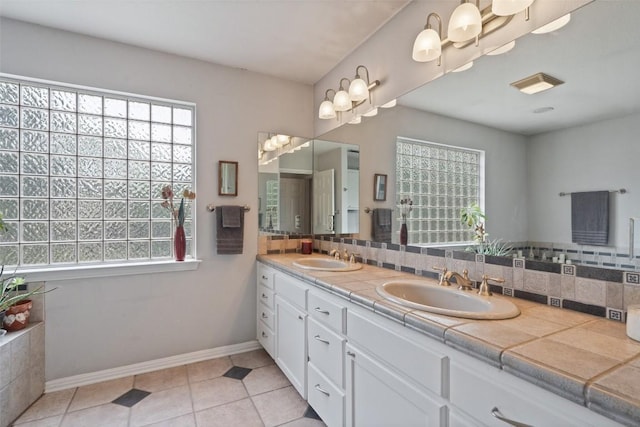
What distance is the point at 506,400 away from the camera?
779 mm

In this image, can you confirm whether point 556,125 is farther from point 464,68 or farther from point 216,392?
point 216,392

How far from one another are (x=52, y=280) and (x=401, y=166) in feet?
7.93

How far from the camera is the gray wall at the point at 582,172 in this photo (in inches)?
39.4

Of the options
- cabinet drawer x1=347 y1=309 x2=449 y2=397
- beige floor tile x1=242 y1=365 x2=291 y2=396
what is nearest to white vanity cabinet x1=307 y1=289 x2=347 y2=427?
cabinet drawer x1=347 y1=309 x2=449 y2=397

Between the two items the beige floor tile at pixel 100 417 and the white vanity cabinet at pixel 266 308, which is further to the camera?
the white vanity cabinet at pixel 266 308

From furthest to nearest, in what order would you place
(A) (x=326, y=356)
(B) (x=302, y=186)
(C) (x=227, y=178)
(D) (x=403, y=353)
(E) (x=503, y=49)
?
(B) (x=302, y=186) < (C) (x=227, y=178) < (A) (x=326, y=356) < (E) (x=503, y=49) < (D) (x=403, y=353)

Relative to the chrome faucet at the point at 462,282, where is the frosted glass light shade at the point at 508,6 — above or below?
above

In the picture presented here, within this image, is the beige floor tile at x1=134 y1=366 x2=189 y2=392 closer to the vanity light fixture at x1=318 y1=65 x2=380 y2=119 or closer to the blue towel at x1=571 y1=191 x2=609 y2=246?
the vanity light fixture at x1=318 y1=65 x2=380 y2=119

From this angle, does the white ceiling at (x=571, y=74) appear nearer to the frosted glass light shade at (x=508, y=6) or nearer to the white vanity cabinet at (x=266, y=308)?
the frosted glass light shade at (x=508, y=6)

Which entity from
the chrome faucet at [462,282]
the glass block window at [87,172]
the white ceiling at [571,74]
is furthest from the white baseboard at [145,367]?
the white ceiling at [571,74]

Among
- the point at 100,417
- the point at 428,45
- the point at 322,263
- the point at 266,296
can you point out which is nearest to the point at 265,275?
the point at 266,296

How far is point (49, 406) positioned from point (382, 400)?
6.79 ft

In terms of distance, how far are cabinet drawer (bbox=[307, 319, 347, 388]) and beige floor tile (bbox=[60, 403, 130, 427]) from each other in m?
1.14

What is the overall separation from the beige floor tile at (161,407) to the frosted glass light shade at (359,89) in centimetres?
231
